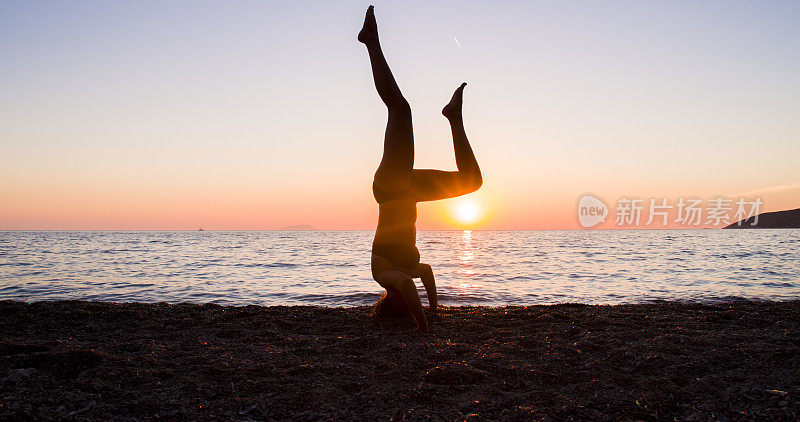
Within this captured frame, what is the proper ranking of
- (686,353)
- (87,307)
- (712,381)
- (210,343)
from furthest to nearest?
(87,307)
(210,343)
(686,353)
(712,381)

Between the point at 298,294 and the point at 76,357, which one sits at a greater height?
the point at 76,357

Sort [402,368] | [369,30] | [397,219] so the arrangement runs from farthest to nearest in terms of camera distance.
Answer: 1. [397,219]
2. [369,30]
3. [402,368]

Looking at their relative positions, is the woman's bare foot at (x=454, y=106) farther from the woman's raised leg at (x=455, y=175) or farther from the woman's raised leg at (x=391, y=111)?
the woman's raised leg at (x=391, y=111)

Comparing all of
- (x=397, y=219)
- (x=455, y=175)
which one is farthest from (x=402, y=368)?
(x=455, y=175)

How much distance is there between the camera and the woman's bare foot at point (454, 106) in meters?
4.72

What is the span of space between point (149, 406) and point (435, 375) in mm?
1855

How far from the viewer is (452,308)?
602 cm

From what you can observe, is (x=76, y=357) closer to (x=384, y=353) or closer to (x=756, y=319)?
(x=384, y=353)

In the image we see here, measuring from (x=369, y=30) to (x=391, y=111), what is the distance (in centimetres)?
72

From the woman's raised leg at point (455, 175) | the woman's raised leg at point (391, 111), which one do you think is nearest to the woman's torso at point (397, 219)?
the woman's raised leg at point (455, 175)

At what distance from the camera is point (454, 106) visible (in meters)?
4.72

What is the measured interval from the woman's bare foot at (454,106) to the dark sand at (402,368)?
2.35 meters

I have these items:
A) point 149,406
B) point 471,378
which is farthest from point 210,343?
point 471,378

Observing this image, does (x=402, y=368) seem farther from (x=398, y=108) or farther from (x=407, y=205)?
(x=398, y=108)
